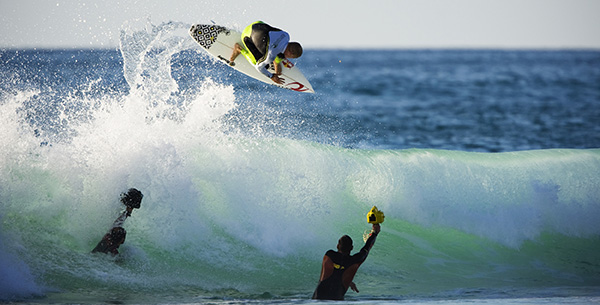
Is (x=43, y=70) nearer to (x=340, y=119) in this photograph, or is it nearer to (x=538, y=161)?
(x=340, y=119)

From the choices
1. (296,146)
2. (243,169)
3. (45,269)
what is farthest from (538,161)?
(45,269)

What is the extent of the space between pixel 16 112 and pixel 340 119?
1352cm

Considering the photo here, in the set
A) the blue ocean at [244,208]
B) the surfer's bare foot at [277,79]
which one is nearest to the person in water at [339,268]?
the blue ocean at [244,208]

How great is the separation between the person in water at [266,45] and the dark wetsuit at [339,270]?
3.92 metres

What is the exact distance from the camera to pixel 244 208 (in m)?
9.12

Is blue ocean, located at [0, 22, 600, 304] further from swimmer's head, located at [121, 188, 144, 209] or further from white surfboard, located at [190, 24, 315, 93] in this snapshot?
swimmer's head, located at [121, 188, 144, 209]

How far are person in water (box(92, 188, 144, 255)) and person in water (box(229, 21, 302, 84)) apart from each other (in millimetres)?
3285

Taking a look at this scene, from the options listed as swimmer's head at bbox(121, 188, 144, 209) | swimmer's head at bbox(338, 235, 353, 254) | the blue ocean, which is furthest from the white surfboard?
swimmer's head at bbox(338, 235, 353, 254)

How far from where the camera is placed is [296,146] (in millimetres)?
10352

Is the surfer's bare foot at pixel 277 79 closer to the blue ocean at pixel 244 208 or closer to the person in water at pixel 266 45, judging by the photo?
the person in water at pixel 266 45

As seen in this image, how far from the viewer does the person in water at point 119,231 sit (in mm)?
7551

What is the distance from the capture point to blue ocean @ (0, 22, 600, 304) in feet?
25.3

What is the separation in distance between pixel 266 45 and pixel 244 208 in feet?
8.18

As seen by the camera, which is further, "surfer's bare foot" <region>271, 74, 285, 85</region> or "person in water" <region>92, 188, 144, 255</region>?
"surfer's bare foot" <region>271, 74, 285, 85</region>
